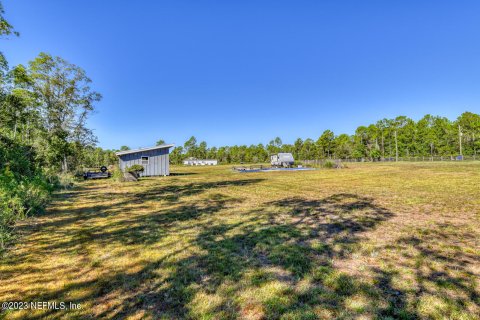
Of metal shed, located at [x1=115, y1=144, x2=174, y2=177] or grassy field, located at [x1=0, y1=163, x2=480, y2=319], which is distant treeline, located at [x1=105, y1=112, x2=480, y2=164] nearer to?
metal shed, located at [x1=115, y1=144, x2=174, y2=177]

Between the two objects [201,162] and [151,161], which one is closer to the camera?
[151,161]

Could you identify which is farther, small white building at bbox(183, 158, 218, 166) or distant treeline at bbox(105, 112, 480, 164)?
small white building at bbox(183, 158, 218, 166)

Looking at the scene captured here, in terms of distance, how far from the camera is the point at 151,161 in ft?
76.1

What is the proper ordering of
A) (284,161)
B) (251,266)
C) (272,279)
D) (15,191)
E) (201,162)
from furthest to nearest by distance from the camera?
(201,162)
(284,161)
(15,191)
(251,266)
(272,279)

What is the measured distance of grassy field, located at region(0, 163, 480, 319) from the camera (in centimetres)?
231

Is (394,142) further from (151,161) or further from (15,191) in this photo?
(15,191)

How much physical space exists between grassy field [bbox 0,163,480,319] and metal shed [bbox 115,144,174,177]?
17.3 m

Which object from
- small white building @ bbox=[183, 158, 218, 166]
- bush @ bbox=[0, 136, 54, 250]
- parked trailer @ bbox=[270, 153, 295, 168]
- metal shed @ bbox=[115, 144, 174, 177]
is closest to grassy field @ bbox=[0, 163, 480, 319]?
bush @ bbox=[0, 136, 54, 250]

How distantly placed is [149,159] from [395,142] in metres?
67.0

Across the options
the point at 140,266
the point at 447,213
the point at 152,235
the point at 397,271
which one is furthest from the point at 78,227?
the point at 447,213

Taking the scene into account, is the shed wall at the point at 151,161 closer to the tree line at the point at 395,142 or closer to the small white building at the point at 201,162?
the tree line at the point at 395,142

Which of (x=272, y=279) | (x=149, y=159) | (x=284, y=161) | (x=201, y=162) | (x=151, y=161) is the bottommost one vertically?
(x=272, y=279)

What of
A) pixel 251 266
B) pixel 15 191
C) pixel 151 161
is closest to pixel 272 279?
pixel 251 266

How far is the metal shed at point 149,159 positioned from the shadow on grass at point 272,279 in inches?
752
